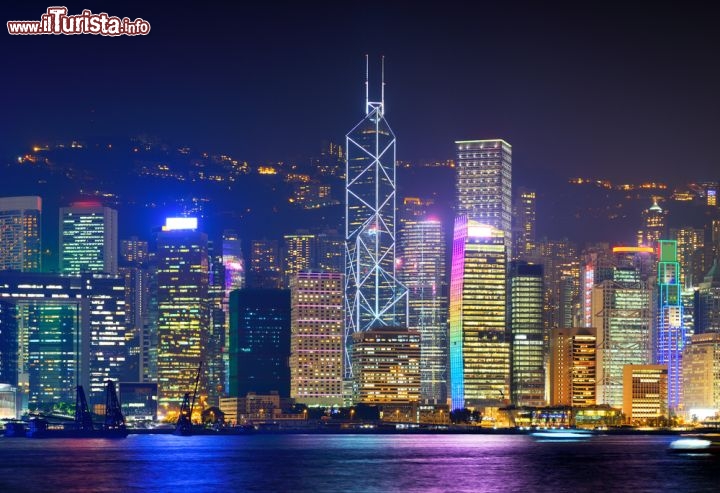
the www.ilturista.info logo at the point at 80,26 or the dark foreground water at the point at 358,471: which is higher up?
the www.ilturista.info logo at the point at 80,26

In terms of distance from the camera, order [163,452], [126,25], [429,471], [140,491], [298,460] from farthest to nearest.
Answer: [163,452]
[298,460]
[429,471]
[126,25]
[140,491]

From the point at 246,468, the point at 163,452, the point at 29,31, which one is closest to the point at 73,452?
the point at 163,452

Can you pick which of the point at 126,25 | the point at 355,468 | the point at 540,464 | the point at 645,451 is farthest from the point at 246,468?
the point at 645,451

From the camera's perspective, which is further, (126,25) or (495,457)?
(495,457)

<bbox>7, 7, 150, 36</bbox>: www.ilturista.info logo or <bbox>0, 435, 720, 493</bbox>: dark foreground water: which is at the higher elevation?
<bbox>7, 7, 150, 36</bbox>: www.ilturista.info logo

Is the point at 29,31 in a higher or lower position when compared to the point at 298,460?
higher

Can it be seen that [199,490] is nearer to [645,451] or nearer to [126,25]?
[126,25]

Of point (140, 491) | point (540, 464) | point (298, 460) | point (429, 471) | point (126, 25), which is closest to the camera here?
point (140, 491)
